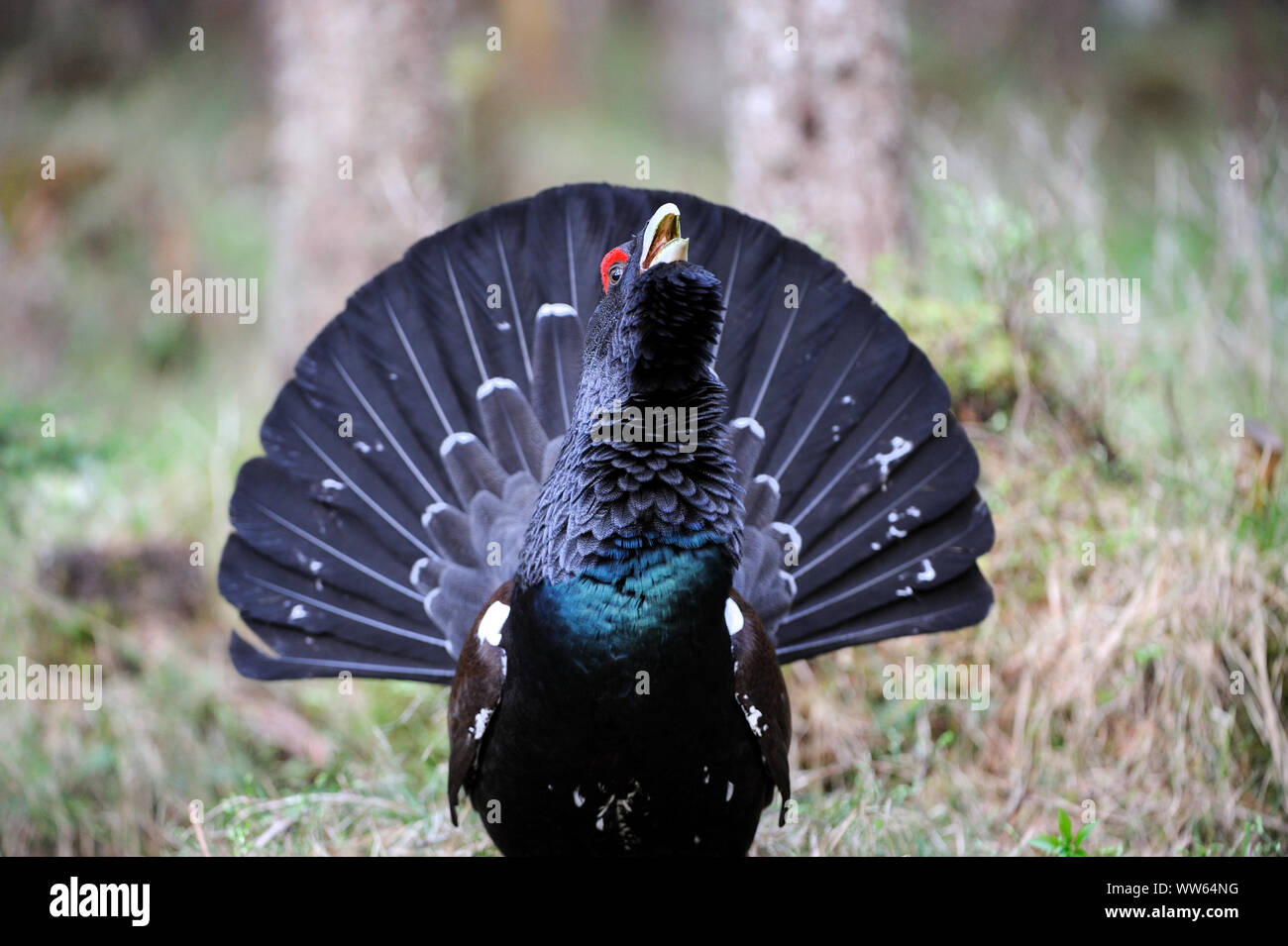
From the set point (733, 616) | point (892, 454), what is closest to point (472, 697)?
point (733, 616)

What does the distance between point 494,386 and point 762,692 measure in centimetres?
121

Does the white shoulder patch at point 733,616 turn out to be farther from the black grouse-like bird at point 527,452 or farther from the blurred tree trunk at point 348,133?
the blurred tree trunk at point 348,133

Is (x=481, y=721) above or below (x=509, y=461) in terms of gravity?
below

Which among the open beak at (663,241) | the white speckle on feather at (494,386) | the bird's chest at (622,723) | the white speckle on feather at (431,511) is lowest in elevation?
the bird's chest at (622,723)

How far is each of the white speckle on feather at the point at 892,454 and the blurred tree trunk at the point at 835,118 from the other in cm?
167

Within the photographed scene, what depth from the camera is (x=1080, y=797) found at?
382 centimetres

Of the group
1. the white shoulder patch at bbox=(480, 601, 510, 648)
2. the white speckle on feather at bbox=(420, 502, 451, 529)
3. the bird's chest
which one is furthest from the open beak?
the white speckle on feather at bbox=(420, 502, 451, 529)

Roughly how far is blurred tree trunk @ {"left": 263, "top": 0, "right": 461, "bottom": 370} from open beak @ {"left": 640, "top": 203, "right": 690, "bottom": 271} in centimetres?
391

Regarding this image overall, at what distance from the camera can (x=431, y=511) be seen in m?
3.59

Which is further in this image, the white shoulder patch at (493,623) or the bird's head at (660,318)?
the white shoulder patch at (493,623)

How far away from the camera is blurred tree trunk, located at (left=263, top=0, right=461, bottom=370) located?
6.38 metres

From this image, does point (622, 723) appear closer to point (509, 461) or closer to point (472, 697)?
point (472, 697)

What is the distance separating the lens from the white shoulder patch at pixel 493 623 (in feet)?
10.0

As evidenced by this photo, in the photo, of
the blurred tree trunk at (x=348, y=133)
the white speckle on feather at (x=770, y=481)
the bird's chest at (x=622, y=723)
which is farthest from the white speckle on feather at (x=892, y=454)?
the blurred tree trunk at (x=348, y=133)
